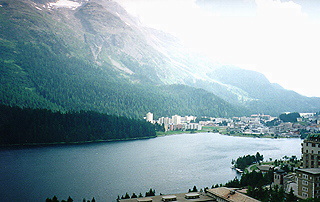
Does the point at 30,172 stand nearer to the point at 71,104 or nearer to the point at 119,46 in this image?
the point at 71,104

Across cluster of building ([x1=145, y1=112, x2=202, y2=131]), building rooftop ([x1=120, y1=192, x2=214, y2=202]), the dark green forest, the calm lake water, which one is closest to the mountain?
cluster of building ([x1=145, y1=112, x2=202, y2=131])

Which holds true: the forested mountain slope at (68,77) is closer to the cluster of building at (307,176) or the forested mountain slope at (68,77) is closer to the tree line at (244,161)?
the tree line at (244,161)

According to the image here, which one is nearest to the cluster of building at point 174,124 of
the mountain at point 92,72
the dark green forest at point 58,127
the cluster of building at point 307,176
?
the mountain at point 92,72

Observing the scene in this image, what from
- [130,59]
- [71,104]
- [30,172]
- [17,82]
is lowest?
[30,172]

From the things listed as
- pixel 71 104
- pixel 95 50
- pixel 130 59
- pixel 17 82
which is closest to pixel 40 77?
pixel 17 82

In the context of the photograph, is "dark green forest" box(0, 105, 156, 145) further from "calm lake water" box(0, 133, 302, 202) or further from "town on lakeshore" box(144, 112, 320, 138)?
"town on lakeshore" box(144, 112, 320, 138)

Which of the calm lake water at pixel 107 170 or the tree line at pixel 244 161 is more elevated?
the tree line at pixel 244 161

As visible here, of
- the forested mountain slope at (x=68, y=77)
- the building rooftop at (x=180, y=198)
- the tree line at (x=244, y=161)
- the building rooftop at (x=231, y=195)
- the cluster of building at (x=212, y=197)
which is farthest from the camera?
the forested mountain slope at (x=68, y=77)
